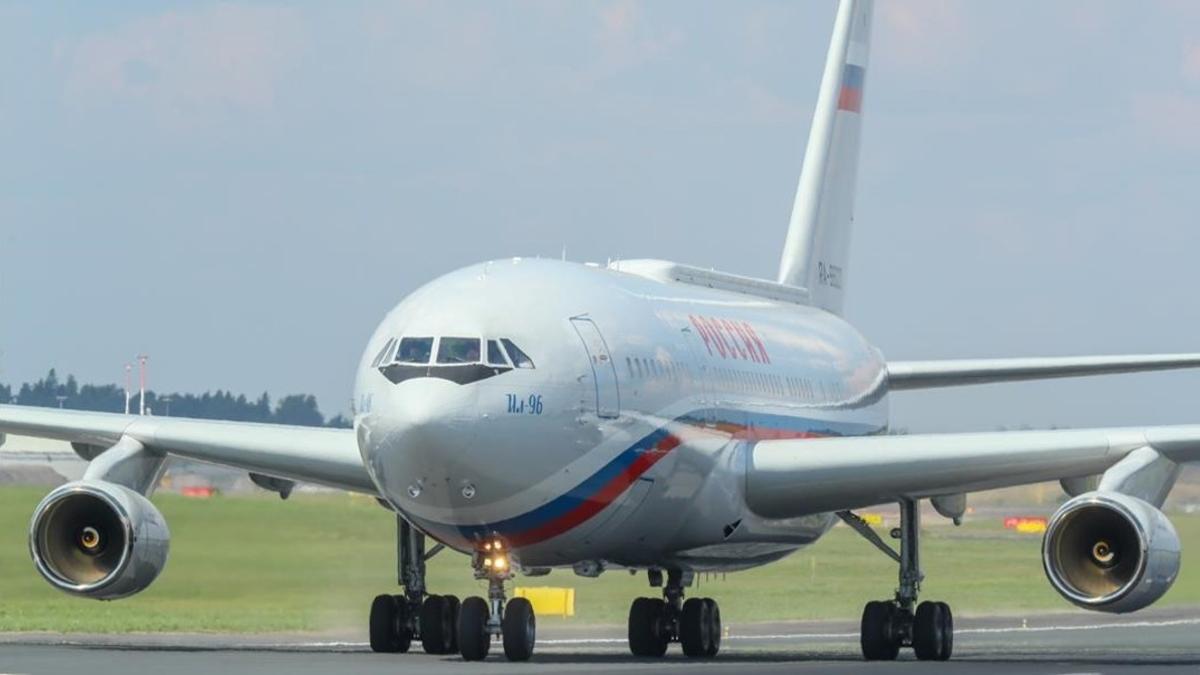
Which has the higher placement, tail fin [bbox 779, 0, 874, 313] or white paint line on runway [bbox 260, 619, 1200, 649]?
tail fin [bbox 779, 0, 874, 313]

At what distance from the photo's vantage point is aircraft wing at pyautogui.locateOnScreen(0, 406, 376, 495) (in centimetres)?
2803

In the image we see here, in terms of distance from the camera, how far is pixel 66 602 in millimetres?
39875

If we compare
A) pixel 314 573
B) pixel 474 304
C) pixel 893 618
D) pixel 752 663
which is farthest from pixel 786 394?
pixel 314 573

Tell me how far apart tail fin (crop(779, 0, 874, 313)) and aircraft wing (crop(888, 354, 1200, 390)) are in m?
4.95

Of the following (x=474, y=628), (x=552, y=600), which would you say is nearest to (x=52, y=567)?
(x=474, y=628)

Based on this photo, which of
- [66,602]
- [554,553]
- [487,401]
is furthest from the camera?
[66,602]

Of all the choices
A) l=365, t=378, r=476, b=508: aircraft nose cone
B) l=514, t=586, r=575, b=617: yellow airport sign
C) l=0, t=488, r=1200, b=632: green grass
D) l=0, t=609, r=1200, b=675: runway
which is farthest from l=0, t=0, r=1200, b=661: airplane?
l=514, t=586, r=575, b=617: yellow airport sign

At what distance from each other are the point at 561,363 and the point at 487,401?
1245 mm

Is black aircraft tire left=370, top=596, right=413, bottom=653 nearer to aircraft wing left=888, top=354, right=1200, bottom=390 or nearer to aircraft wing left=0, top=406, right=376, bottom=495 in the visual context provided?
aircraft wing left=0, top=406, right=376, bottom=495

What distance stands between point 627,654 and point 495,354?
7088 millimetres

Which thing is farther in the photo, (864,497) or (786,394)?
(786,394)

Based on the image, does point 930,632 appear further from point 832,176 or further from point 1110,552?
point 832,176

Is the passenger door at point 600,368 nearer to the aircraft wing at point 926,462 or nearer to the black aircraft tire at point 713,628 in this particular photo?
the aircraft wing at point 926,462

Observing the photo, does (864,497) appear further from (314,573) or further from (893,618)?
(314,573)
